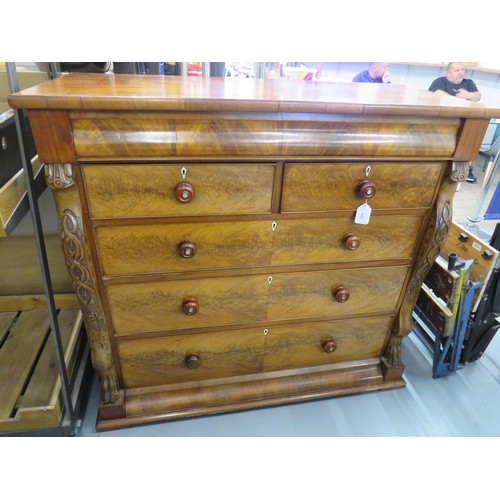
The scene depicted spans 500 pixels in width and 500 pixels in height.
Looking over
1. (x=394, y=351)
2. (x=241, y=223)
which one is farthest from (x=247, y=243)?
(x=394, y=351)

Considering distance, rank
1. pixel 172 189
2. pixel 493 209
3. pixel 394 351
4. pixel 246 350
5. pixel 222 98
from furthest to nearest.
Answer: pixel 493 209 < pixel 394 351 < pixel 246 350 < pixel 172 189 < pixel 222 98

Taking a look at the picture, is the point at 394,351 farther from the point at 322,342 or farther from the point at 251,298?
the point at 251,298

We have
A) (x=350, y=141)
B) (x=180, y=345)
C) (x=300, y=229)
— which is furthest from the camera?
(x=180, y=345)

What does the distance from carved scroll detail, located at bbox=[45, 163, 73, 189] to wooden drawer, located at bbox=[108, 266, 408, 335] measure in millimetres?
357

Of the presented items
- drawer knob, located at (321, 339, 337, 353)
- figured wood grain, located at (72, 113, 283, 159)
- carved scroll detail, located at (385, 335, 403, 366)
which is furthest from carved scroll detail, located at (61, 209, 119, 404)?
carved scroll detail, located at (385, 335, 403, 366)

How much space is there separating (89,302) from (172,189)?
44 cm

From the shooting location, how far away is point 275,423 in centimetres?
147

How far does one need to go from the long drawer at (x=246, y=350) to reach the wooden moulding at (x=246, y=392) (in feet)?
0.11

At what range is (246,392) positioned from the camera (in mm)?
1491

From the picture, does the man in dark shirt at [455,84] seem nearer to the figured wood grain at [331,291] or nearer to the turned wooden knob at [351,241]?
the figured wood grain at [331,291]

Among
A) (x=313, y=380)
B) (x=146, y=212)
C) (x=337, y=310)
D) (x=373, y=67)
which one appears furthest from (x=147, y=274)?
(x=373, y=67)

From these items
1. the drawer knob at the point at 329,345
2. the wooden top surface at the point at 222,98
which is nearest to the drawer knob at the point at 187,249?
the wooden top surface at the point at 222,98

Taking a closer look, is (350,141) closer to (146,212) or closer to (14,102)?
(146,212)

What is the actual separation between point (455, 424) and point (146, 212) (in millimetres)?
1432
